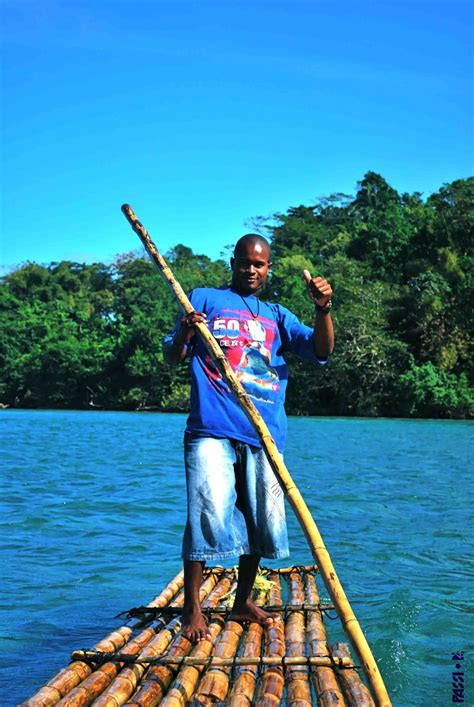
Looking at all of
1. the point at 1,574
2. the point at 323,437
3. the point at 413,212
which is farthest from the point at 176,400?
the point at 1,574

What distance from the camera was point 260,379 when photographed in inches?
142

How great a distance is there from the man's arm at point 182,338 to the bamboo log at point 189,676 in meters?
1.18

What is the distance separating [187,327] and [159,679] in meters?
1.37

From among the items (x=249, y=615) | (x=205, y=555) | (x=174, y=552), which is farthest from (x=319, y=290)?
(x=174, y=552)

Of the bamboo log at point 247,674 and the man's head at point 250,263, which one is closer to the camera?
the bamboo log at point 247,674

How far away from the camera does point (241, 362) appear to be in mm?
3596

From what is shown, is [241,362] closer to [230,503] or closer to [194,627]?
[230,503]

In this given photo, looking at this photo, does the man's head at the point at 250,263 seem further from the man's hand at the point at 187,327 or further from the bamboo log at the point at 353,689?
the bamboo log at the point at 353,689

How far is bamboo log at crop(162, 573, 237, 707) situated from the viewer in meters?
2.79

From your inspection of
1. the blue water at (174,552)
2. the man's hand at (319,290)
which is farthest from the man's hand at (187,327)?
the blue water at (174,552)

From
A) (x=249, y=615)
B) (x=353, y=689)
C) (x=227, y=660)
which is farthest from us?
(x=249, y=615)

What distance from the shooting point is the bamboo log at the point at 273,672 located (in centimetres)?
281

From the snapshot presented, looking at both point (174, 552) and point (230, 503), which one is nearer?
point (230, 503)

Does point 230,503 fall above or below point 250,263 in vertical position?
below
